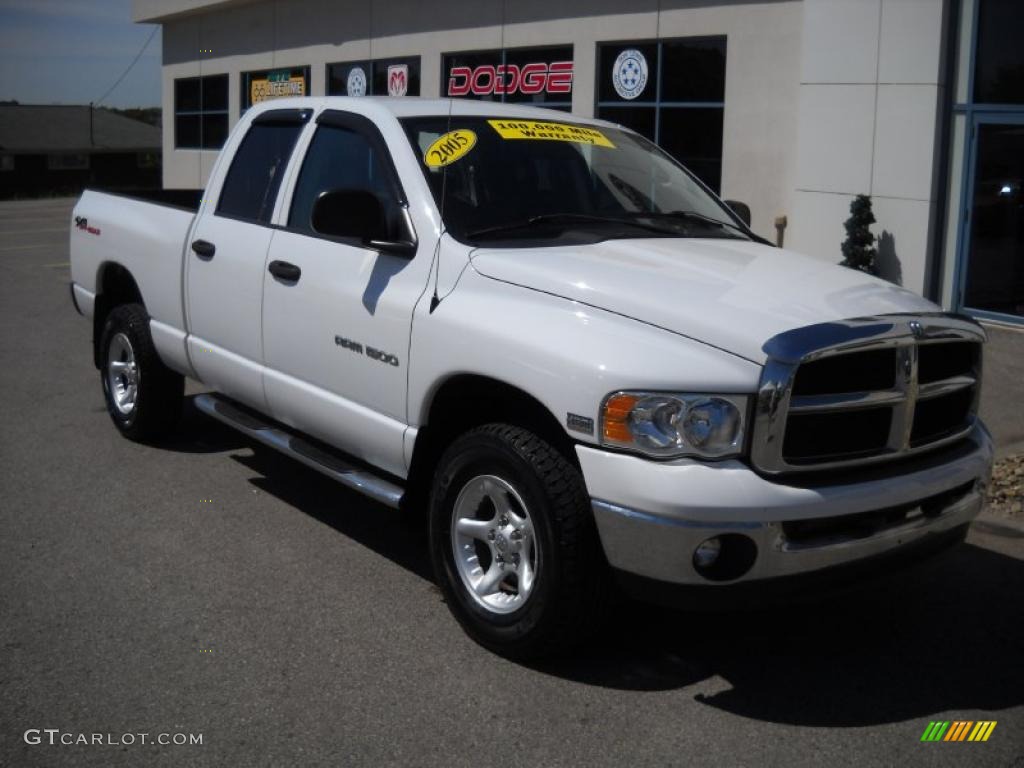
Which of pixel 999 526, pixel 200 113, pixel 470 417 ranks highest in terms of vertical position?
pixel 200 113

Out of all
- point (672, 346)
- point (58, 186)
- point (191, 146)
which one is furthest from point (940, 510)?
point (58, 186)

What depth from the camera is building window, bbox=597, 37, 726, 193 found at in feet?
48.5

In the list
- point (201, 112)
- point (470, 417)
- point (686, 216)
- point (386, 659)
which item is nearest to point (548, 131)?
point (686, 216)

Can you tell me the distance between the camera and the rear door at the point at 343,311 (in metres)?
4.75

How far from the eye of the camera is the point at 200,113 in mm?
28672

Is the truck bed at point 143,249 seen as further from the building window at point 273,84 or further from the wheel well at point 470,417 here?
the building window at point 273,84

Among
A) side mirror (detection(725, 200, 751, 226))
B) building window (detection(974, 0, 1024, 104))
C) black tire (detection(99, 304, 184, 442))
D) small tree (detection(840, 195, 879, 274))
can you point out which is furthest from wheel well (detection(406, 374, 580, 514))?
building window (detection(974, 0, 1024, 104))

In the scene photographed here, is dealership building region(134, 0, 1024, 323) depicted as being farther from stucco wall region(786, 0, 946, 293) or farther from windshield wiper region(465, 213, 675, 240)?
windshield wiper region(465, 213, 675, 240)

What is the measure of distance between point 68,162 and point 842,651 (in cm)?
6966

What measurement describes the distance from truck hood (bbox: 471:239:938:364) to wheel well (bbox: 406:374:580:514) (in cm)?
41

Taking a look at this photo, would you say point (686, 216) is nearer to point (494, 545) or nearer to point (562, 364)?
point (562, 364)

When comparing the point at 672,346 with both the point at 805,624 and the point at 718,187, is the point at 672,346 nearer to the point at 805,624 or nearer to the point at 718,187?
the point at 805,624

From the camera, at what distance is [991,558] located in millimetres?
5602

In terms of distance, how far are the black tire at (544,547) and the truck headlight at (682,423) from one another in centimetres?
35
